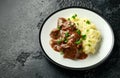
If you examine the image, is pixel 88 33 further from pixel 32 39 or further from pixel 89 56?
pixel 32 39

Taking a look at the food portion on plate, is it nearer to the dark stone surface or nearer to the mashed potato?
the mashed potato

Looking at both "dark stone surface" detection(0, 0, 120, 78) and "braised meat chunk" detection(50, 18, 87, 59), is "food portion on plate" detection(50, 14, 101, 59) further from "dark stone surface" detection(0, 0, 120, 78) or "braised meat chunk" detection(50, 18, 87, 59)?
"dark stone surface" detection(0, 0, 120, 78)

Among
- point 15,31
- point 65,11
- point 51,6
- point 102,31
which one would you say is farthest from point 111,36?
point 15,31

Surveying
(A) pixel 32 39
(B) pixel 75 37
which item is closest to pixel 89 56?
(B) pixel 75 37

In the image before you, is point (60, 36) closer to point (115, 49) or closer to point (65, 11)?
point (65, 11)

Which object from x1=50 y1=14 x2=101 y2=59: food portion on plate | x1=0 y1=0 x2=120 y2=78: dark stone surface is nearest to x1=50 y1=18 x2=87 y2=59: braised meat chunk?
x1=50 y1=14 x2=101 y2=59: food portion on plate

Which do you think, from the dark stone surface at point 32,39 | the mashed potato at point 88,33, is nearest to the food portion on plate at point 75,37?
the mashed potato at point 88,33
